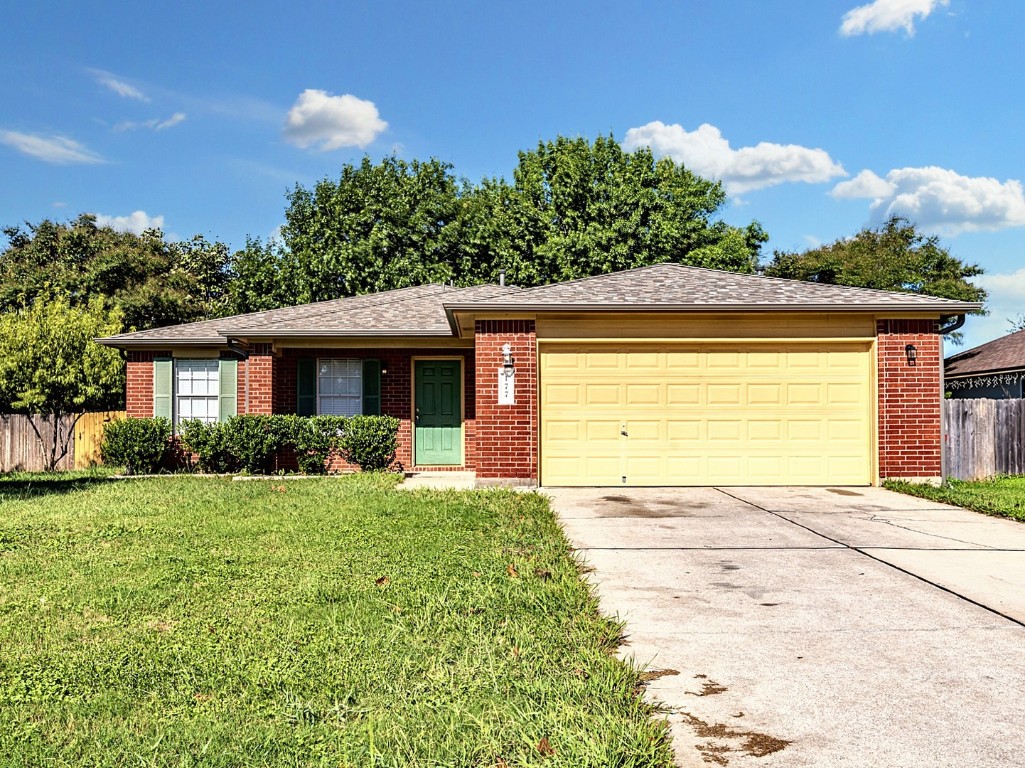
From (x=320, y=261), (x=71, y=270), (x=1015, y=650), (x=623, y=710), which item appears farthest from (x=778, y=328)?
(x=71, y=270)

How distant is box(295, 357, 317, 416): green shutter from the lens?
1521 centimetres

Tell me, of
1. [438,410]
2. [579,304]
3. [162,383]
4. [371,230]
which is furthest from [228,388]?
[371,230]

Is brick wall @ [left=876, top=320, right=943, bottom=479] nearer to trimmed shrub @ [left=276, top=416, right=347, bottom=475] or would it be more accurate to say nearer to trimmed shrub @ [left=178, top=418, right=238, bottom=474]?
trimmed shrub @ [left=276, top=416, right=347, bottom=475]

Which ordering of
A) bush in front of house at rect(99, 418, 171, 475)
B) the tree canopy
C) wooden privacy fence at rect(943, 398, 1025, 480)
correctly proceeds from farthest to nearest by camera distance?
the tree canopy → bush in front of house at rect(99, 418, 171, 475) → wooden privacy fence at rect(943, 398, 1025, 480)

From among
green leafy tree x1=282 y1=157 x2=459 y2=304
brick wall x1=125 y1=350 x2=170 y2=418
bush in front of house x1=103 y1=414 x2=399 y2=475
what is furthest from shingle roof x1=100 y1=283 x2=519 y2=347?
green leafy tree x1=282 y1=157 x2=459 y2=304

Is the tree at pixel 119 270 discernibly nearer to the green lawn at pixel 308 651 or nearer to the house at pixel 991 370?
the green lawn at pixel 308 651

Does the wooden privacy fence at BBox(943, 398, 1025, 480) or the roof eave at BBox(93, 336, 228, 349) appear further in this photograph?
the roof eave at BBox(93, 336, 228, 349)

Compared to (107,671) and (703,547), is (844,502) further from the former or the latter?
(107,671)

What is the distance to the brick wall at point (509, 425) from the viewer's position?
38.3 feet

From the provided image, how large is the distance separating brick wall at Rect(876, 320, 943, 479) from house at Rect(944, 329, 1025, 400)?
11772 millimetres

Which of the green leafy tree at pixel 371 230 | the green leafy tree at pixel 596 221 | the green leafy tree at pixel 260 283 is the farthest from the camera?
the green leafy tree at pixel 260 283

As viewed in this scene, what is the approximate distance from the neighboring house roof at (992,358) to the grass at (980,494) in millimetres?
11325

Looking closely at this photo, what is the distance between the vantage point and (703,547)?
22.8 ft

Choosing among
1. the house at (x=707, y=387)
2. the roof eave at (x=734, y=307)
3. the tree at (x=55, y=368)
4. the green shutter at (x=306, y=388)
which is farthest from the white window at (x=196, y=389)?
the roof eave at (x=734, y=307)
